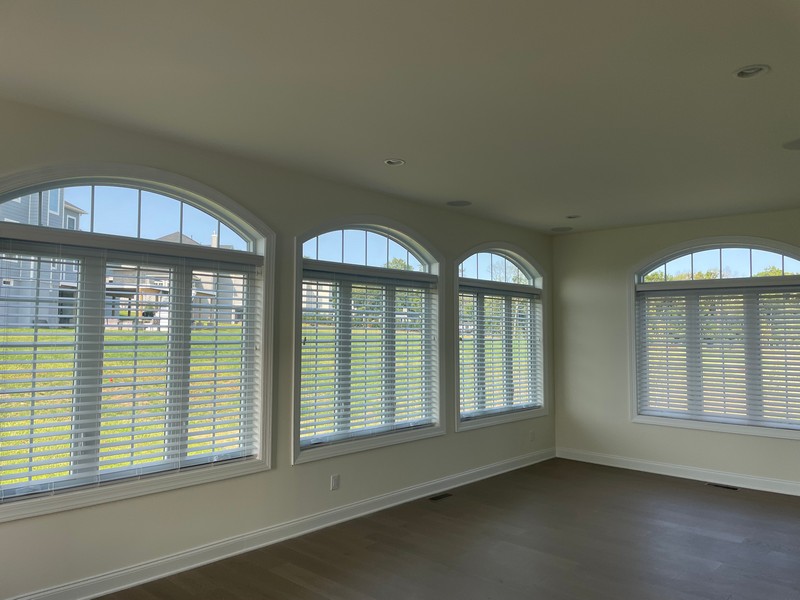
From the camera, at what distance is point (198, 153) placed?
373cm

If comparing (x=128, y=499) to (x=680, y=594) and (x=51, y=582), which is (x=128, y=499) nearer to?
(x=51, y=582)

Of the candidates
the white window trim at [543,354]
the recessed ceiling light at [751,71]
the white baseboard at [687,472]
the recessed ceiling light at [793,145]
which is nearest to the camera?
the recessed ceiling light at [751,71]

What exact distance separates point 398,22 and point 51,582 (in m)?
3.31

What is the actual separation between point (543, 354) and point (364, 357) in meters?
2.93

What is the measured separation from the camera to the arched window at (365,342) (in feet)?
14.4

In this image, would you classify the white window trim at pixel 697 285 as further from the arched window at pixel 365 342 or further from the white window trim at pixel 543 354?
the arched window at pixel 365 342

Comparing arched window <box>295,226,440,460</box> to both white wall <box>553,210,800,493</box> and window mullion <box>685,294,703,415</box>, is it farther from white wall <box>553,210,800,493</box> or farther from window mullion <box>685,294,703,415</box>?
window mullion <box>685,294,703,415</box>

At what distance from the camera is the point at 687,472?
595 centimetres

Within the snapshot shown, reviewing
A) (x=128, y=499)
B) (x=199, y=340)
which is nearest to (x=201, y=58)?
(x=199, y=340)

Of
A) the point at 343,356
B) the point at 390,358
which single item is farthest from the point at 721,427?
the point at 343,356

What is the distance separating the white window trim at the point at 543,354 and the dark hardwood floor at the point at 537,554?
75 cm

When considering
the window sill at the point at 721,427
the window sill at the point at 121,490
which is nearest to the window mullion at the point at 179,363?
the window sill at the point at 121,490

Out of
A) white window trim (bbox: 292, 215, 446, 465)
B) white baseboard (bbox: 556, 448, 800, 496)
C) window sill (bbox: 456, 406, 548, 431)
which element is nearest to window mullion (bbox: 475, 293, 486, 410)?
window sill (bbox: 456, 406, 548, 431)

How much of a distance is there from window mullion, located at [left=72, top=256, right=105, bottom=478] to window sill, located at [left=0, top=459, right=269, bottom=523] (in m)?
0.13
